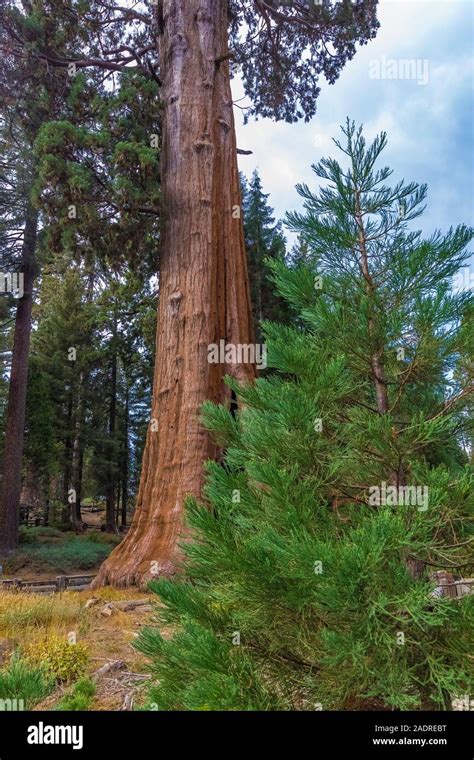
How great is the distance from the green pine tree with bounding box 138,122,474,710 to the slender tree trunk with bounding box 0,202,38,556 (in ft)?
45.7

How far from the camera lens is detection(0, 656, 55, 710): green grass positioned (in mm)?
2693

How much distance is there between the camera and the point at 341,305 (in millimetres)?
1692

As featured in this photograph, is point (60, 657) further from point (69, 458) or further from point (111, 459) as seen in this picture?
point (69, 458)

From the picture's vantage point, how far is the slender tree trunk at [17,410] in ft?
46.4

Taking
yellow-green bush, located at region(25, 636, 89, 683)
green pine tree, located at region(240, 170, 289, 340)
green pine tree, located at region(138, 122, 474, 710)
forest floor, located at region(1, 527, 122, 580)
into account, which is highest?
green pine tree, located at region(240, 170, 289, 340)

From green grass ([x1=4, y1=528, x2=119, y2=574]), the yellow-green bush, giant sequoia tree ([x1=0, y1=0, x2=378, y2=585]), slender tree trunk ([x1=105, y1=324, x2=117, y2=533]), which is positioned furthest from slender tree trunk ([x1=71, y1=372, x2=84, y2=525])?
the yellow-green bush

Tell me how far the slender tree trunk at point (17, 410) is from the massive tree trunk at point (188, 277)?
8197mm

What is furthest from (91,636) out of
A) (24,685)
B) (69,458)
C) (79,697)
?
(69,458)

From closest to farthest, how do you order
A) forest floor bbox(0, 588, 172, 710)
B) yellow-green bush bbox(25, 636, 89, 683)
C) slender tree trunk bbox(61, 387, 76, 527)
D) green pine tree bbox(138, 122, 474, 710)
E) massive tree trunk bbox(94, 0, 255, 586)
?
green pine tree bbox(138, 122, 474, 710) → forest floor bbox(0, 588, 172, 710) → yellow-green bush bbox(25, 636, 89, 683) → massive tree trunk bbox(94, 0, 255, 586) → slender tree trunk bbox(61, 387, 76, 527)

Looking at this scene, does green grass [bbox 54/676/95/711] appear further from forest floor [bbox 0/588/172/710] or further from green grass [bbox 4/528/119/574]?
green grass [bbox 4/528/119/574]

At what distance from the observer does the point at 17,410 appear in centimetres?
1462

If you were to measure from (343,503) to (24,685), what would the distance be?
2.26 meters

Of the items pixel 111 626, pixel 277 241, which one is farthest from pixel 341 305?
pixel 277 241

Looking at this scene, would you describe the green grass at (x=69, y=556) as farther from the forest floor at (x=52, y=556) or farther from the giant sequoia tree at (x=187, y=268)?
the giant sequoia tree at (x=187, y=268)
